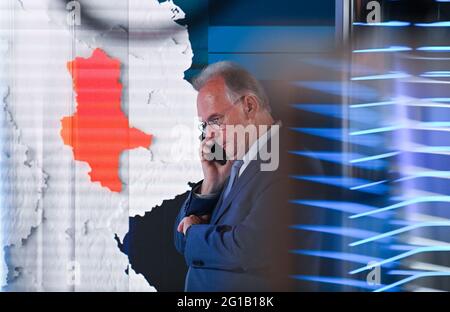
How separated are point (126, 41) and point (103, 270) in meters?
0.95

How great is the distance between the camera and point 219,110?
280 centimetres

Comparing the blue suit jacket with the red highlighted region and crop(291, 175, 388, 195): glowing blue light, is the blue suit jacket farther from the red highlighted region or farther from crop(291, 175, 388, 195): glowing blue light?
the red highlighted region

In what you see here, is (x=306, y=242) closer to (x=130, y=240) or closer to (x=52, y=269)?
(x=130, y=240)

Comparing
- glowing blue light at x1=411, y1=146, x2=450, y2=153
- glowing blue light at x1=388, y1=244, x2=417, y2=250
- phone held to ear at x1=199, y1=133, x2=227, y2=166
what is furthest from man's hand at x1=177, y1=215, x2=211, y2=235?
glowing blue light at x1=411, y1=146, x2=450, y2=153

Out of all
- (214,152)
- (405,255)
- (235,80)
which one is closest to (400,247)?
(405,255)

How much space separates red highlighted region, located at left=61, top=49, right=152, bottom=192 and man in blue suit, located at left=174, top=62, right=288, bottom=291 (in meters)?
0.30

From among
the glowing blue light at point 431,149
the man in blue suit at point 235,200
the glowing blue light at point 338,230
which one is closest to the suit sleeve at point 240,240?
the man in blue suit at point 235,200

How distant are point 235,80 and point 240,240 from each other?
25.4 inches

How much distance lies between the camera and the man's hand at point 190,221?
2.78 meters

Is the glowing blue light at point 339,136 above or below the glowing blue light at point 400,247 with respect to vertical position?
above

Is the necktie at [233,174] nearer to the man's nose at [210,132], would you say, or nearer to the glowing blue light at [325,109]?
the man's nose at [210,132]

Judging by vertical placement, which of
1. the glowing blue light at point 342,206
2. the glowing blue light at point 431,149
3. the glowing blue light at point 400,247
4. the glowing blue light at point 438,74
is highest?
the glowing blue light at point 438,74
